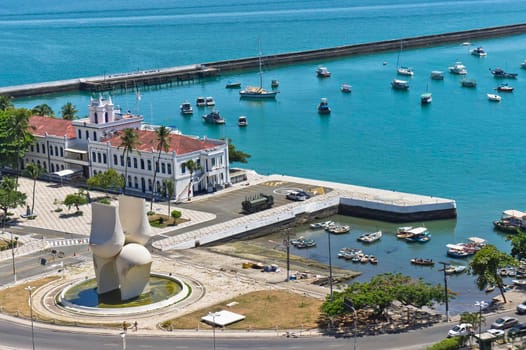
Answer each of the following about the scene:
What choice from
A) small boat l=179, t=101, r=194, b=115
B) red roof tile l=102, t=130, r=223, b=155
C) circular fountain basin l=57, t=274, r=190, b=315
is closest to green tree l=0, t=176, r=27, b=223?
red roof tile l=102, t=130, r=223, b=155

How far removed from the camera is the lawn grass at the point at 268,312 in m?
71.1

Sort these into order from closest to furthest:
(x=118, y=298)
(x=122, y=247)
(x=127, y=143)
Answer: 1. (x=122, y=247)
2. (x=118, y=298)
3. (x=127, y=143)

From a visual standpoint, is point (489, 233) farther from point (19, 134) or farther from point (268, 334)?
point (19, 134)

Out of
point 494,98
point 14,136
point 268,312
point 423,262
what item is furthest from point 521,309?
point 494,98

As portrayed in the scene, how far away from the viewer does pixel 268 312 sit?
242 ft

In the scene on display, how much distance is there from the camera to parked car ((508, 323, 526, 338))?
66125 millimetres

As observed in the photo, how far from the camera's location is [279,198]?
111312 mm

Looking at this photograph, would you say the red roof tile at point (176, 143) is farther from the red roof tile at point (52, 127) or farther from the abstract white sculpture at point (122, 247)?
the abstract white sculpture at point (122, 247)

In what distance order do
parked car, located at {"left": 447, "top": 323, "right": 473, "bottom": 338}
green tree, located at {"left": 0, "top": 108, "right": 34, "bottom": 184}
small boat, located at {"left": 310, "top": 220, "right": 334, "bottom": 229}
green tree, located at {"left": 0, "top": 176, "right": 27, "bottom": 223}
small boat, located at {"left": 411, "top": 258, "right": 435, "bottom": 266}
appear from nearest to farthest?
parked car, located at {"left": 447, "top": 323, "right": 473, "bottom": 338}, small boat, located at {"left": 411, "top": 258, "right": 435, "bottom": 266}, green tree, located at {"left": 0, "top": 176, "right": 27, "bottom": 223}, small boat, located at {"left": 310, "top": 220, "right": 334, "bottom": 229}, green tree, located at {"left": 0, "top": 108, "right": 34, "bottom": 184}

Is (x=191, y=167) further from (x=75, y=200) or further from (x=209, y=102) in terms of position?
(x=209, y=102)

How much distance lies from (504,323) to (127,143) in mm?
55495

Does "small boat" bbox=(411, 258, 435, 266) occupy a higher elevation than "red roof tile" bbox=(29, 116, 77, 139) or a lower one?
lower

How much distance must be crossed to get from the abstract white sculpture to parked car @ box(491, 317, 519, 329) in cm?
2682

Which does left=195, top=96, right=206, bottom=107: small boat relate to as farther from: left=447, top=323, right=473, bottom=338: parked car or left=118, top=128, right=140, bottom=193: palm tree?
left=447, top=323, right=473, bottom=338: parked car
